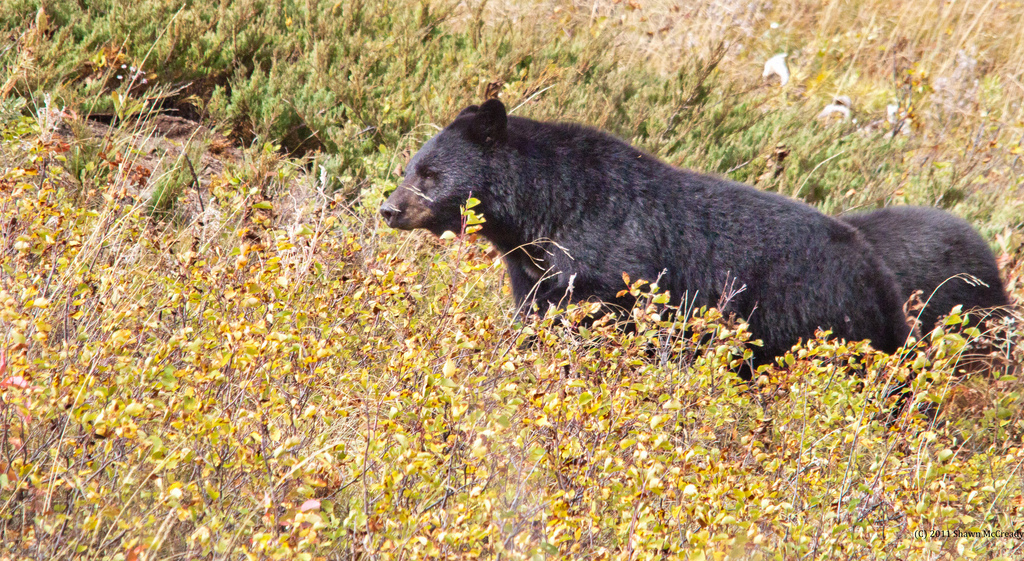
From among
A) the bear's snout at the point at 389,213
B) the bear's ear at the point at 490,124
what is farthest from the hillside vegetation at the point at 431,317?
the bear's ear at the point at 490,124

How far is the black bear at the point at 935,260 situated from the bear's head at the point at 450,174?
7.20 ft

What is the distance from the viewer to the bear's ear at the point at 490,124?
4.45 m

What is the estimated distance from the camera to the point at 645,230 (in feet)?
14.3

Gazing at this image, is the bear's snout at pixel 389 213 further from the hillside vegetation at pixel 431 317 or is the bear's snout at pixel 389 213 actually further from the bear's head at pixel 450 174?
the hillside vegetation at pixel 431 317

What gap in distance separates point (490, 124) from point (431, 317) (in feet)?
3.90

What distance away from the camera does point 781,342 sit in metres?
4.48

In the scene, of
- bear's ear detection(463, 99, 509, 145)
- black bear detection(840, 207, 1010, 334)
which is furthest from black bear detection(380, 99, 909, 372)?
black bear detection(840, 207, 1010, 334)

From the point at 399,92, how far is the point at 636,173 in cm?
258

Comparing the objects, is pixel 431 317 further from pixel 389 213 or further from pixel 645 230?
pixel 645 230

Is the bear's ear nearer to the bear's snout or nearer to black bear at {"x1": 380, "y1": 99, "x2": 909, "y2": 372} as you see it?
black bear at {"x1": 380, "y1": 99, "x2": 909, "y2": 372}

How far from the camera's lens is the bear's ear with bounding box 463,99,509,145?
14.6 ft

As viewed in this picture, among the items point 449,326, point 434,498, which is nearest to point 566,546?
point 434,498

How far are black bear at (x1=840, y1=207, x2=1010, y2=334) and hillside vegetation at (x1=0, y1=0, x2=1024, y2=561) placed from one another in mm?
267

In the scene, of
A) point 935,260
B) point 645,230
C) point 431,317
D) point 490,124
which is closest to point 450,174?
point 490,124
